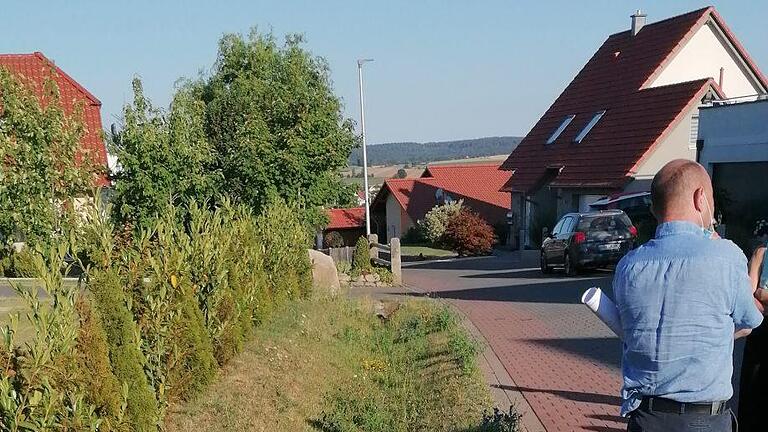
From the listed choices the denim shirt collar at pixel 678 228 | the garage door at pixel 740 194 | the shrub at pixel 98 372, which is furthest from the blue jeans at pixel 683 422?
the garage door at pixel 740 194

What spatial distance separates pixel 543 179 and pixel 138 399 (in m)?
28.5

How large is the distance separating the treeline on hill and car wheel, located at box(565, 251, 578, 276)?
762 cm

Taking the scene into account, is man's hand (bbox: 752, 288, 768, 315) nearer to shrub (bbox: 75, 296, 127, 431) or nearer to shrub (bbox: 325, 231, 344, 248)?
shrub (bbox: 75, 296, 127, 431)

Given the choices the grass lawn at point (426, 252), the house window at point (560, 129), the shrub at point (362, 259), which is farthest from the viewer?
the grass lawn at point (426, 252)

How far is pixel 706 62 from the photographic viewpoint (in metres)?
31.5

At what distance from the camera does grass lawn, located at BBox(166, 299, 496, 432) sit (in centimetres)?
734

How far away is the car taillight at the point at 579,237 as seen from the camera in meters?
20.7

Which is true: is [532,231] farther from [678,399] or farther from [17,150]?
[678,399]

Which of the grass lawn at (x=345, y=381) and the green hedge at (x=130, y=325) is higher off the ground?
the green hedge at (x=130, y=325)

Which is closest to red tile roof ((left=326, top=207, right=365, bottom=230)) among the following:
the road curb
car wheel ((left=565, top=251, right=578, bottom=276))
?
car wheel ((left=565, top=251, right=578, bottom=276))

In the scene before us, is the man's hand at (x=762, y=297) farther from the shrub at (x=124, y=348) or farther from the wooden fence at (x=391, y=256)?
the wooden fence at (x=391, y=256)

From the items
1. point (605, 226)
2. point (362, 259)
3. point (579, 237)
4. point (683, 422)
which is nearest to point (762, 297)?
point (683, 422)

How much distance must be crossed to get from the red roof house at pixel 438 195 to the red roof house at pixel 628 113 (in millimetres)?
17206

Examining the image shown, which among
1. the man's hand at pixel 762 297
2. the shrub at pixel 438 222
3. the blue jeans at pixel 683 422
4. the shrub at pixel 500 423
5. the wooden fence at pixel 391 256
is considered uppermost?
the man's hand at pixel 762 297
